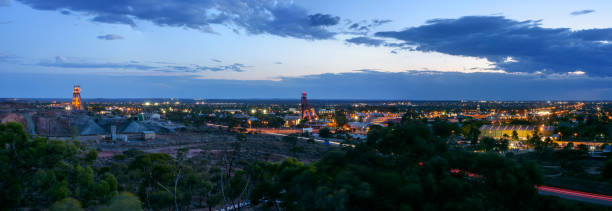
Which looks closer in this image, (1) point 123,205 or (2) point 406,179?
(1) point 123,205

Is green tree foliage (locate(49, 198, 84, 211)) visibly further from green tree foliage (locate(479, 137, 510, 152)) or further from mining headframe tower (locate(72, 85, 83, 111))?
mining headframe tower (locate(72, 85, 83, 111))

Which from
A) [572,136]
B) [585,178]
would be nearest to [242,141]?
[585,178]

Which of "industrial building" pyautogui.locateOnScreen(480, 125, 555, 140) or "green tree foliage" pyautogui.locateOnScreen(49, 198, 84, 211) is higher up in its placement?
"green tree foliage" pyautogui.locateOnScreen(49, 198, 84, 211)

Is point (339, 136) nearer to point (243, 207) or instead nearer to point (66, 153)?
point (243, 207)

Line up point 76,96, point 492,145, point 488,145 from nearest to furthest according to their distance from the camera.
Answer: point 488,145 → point 492,145 → point 76,96

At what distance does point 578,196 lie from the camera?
2320 cm

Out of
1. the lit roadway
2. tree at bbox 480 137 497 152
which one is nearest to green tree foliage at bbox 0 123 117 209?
the lit roadway

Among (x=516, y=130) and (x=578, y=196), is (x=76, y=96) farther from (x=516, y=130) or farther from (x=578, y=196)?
(x=578, y=196)

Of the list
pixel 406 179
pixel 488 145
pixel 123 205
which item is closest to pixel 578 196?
pixel 406 179

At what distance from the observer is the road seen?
22125 mm

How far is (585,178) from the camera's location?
1189 inches

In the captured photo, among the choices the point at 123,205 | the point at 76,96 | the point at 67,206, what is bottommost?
the point at 123,205

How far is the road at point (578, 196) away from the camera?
22125 millimetres

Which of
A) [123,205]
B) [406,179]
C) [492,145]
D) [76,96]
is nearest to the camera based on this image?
[123,205]
